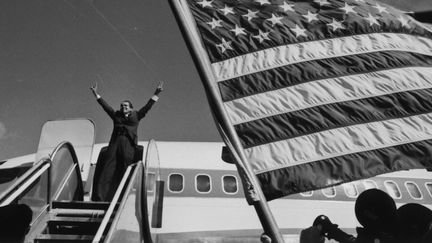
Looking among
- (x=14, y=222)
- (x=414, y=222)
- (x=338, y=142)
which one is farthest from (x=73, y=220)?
(x=414, y=222)

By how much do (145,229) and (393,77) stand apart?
4.04 metres

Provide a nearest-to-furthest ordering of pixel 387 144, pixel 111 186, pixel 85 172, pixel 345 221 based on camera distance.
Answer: pixel 387 144
pixel 111 186
pixel 85 172
pixel 345 221

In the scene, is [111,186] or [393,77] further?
[111,186]

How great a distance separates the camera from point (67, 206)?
5.59 metres

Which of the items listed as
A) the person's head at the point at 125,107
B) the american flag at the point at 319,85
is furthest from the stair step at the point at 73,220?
the american flag at the point at 319,85

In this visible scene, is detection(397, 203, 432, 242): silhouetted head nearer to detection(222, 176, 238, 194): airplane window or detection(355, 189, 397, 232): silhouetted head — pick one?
detection(355, 189, 397, 232): silhouetted head

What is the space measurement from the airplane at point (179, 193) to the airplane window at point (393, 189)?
3cm

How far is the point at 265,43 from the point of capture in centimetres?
369

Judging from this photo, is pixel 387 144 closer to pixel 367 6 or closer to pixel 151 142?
pixel 367 6

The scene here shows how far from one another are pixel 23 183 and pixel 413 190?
11.6 meters

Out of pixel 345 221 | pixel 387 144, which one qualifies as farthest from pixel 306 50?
pixel 345 221

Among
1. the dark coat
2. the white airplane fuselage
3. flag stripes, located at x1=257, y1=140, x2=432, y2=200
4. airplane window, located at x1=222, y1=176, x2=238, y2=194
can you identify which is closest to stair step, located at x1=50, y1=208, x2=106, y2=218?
the dark coat

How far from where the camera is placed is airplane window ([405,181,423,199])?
12188 millimetres

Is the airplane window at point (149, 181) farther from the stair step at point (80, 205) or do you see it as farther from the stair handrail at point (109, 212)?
the stair handrail at point (109, 212)
